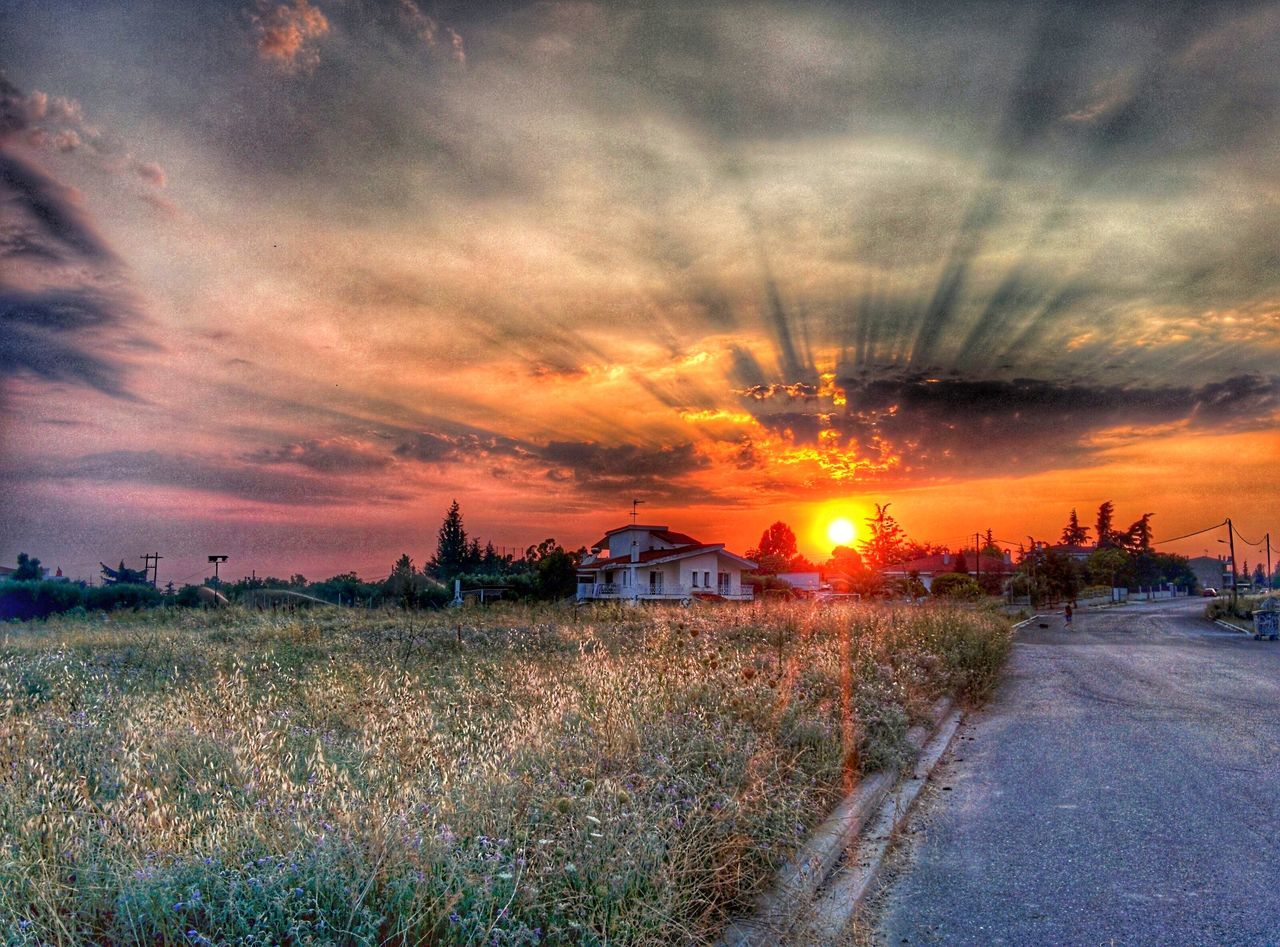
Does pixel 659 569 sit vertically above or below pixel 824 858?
above

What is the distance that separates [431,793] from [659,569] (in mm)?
50141

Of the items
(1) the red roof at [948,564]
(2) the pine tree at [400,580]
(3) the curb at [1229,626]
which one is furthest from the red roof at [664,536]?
(1) the red roof at [948,564]

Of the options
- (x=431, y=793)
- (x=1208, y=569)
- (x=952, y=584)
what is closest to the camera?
(x=431, y=793)

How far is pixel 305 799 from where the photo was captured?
4090mm

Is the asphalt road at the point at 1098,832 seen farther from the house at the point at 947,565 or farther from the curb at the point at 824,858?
the house at the point at 947,565

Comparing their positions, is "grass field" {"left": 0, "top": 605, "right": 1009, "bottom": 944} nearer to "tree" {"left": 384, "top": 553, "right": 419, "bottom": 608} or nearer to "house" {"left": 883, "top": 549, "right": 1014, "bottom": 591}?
"tree" {"left": 384, "top": 553, "right": 419, "bottom": 608}

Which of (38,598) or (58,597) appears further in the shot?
(38,598)

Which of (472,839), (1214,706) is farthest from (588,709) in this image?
(1214,706)

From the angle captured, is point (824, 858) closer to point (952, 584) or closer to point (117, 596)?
point (117, 596)

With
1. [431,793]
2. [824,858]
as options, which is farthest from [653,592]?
[431,793]

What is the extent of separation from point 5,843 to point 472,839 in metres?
2.09

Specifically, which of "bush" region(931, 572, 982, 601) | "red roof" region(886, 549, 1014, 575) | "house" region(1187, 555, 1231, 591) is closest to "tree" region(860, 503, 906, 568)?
"bush" region(931, 572, 982, 601)

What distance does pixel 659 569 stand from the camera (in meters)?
54.4

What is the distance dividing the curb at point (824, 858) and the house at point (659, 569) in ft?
141
